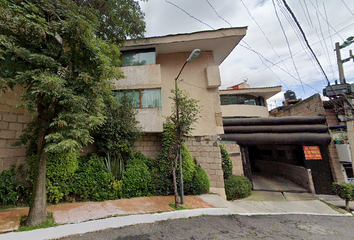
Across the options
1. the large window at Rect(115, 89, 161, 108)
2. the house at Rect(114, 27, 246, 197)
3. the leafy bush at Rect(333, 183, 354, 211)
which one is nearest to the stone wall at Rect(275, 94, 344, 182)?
the leafy bush at Rect(333, 183, 354, 211)

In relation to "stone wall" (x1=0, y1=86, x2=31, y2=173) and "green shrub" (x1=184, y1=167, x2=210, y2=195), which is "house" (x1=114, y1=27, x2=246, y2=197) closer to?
"green shrub" (x1=184, y1=167, x2=210, y2=195)

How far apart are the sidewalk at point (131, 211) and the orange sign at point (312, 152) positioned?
293cm

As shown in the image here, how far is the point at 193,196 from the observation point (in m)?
6.89

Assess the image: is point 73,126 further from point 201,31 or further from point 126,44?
point 201,31

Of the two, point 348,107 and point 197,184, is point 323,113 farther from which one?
point 197,184

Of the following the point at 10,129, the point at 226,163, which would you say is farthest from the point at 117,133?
the point at 226,163

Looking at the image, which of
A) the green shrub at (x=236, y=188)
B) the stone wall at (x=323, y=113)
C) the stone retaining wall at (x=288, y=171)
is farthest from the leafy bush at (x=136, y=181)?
the stone wall at (x=323, y=113)

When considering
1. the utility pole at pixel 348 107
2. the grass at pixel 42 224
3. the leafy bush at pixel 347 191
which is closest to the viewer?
the grass at pixel 42 224

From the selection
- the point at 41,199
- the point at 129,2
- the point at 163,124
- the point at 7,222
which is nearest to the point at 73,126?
the point at 41,199

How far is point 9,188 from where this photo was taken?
4.61 metres

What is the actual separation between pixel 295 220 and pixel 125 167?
22.5ft

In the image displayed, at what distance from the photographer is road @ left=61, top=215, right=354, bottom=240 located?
376 cm

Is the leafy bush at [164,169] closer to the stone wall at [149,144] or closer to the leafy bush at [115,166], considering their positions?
the stone wall at [149,144]

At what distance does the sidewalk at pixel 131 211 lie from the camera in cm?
352
